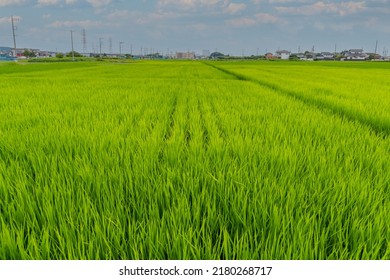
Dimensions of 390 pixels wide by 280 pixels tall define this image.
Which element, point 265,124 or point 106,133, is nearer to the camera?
point 106,133

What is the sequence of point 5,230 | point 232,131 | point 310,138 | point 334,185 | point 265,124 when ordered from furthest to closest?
1. point 265,124
2. point 232,131
3. point 310,138
4. point 334,185
5. point 5,230

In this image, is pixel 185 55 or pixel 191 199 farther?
pixel 185 55

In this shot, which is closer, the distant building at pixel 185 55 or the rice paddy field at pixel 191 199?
the rice paddy field at pixel 191 199

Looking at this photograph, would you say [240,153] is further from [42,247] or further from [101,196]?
[42,247]

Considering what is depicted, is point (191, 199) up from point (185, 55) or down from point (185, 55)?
Result: down

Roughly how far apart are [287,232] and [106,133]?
2.16m

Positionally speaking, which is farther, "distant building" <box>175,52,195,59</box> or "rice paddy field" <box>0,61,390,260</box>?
"distant building" <box>175,52,195,59</box>

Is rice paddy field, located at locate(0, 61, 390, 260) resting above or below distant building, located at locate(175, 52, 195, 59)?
below

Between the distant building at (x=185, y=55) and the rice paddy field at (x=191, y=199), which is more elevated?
the distant building at (x=185, y=55)
